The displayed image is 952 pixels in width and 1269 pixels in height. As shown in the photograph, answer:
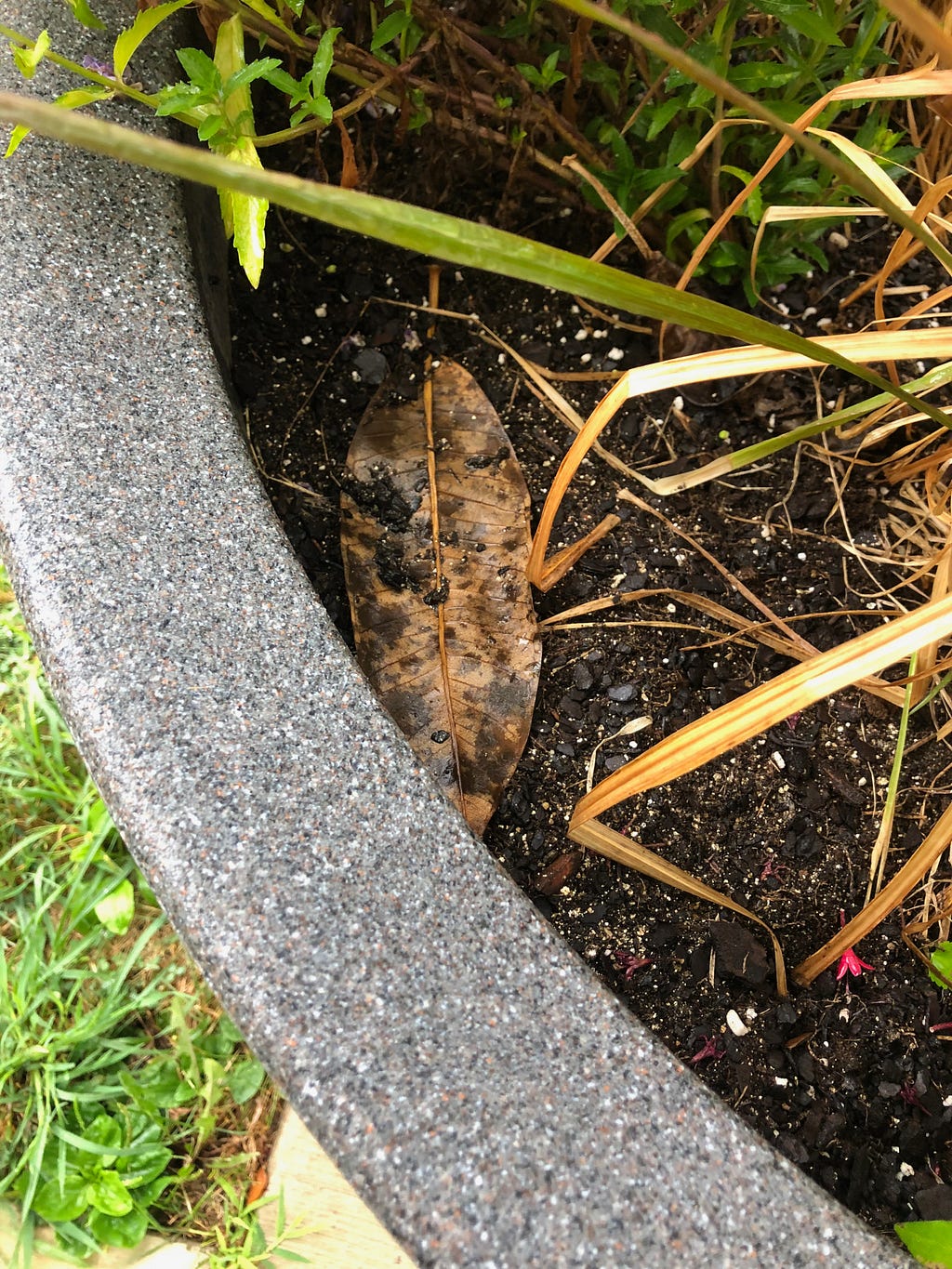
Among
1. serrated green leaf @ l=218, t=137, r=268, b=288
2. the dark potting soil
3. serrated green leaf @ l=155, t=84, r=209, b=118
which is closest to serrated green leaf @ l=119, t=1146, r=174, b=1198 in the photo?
the dark potting soil

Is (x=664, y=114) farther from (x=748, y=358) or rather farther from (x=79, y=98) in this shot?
(x=79, y=98)

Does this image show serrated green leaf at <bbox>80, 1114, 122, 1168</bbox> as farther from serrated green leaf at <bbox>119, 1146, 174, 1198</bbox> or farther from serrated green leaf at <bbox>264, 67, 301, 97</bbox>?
serrated green leaf at <bbox>264, 67, 301, 97</bbox>

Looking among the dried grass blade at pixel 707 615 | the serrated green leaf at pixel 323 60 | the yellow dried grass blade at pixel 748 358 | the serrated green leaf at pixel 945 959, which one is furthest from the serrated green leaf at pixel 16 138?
the serrated green leaf at pixel 945 959

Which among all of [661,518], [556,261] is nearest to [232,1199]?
[661,518]

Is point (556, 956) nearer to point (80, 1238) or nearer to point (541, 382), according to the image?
point (541, 382)

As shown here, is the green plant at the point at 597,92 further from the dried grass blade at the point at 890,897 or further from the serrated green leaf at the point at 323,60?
the dried grass blade at the point at 890,897

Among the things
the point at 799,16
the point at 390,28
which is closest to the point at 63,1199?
the point at 390,28
